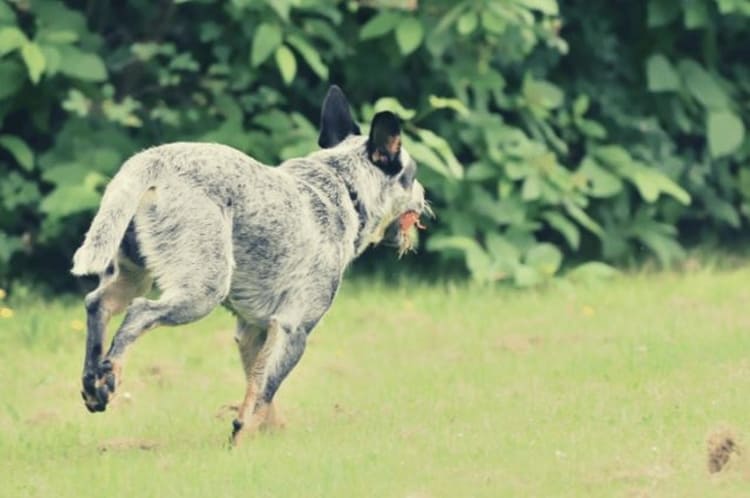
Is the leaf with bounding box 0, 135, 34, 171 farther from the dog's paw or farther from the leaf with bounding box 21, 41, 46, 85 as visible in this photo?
the dog's paw

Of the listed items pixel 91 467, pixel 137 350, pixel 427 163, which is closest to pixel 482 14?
pixel 427 163

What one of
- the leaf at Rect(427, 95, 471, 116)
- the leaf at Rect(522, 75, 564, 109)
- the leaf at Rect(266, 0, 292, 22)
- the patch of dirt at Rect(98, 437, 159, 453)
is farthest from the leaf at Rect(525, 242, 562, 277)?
the patch of dirt at Rect(98, 437, 159, 453)

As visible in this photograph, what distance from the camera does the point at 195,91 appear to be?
38.5 ft

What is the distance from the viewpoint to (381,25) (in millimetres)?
10961

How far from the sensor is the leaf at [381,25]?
431 inches

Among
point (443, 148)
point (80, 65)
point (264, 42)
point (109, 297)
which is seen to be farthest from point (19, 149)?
point (109, 297)

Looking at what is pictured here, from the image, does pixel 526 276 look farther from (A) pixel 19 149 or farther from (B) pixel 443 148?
(A) pixel 19 149

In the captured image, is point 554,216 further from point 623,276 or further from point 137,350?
point 137,350

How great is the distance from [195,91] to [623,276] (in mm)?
3032

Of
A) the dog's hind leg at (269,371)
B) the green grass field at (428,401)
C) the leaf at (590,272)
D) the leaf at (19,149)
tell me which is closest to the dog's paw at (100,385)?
the green grass field at (428,401)

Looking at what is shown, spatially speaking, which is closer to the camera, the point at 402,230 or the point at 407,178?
the point at 407,178

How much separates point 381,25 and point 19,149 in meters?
2.29

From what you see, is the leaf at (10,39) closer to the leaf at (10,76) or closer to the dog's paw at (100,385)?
the leaf at (10,76)

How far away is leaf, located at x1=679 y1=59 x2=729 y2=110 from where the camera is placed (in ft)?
39.8
